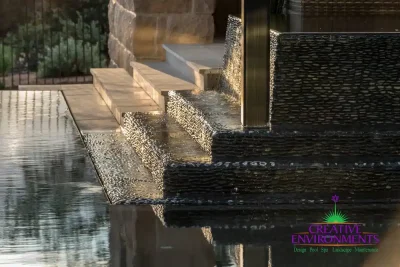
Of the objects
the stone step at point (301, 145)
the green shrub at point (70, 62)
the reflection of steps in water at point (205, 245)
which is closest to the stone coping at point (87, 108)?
the stone step at point (301, 145)

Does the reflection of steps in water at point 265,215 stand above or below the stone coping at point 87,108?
below

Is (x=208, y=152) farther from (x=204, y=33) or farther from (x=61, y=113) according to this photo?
(x=204, y=33)

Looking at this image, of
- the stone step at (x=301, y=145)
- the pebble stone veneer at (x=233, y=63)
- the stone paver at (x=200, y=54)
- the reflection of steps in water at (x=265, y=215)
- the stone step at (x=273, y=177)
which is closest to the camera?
the reflection of steps in water at (x=265, y=215)

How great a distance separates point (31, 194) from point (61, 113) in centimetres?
326

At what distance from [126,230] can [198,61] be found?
3944mm

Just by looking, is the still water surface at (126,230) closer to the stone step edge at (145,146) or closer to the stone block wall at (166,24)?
the stone step edge at (145,146)

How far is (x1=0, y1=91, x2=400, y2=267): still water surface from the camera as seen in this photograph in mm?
5082

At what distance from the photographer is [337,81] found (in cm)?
643

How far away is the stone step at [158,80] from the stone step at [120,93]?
68mm

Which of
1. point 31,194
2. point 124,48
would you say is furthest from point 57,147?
point 124,48

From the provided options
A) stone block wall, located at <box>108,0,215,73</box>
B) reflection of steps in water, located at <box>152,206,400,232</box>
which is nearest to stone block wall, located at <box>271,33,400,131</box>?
reflection of steps in water, located at <box>152,206,400,232</box>

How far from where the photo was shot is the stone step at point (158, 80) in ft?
29.3

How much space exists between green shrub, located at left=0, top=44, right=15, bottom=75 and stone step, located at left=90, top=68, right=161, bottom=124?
11.7 ft

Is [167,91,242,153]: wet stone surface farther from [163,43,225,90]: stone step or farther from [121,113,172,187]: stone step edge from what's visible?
[163,43,225,90]: stone step
